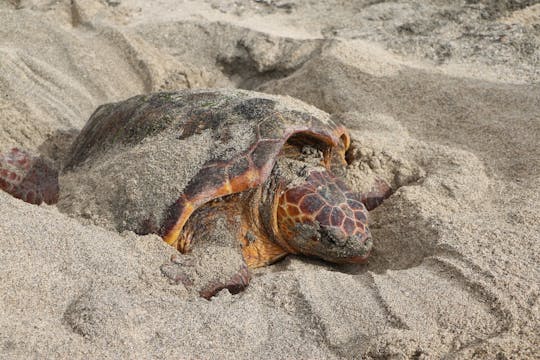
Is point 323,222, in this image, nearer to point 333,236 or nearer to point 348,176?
point 333,236

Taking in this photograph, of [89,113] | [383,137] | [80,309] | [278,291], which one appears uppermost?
[80,309]

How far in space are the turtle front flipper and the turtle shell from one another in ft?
0.44

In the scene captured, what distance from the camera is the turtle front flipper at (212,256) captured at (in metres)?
1.97

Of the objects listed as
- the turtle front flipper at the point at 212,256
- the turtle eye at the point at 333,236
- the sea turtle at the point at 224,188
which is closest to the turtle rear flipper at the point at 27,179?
the sea turtle at the point at 224,188

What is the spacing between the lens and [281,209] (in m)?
2.42

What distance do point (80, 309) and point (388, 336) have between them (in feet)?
3.08

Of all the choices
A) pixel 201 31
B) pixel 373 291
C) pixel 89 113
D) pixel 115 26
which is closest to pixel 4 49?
pixel 89 113

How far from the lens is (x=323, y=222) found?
2.31 metres

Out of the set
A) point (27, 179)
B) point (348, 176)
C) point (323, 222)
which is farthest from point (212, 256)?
point (27, 179)

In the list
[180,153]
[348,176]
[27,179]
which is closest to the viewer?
[180,153]

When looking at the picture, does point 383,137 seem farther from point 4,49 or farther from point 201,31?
point 4,49

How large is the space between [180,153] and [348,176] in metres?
0.99

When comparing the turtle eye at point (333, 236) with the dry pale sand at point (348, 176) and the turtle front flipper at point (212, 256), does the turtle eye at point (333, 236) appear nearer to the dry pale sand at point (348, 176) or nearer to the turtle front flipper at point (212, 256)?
the dry pale sand at point (348, 176)

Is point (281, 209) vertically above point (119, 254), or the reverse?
point (119, 254)
